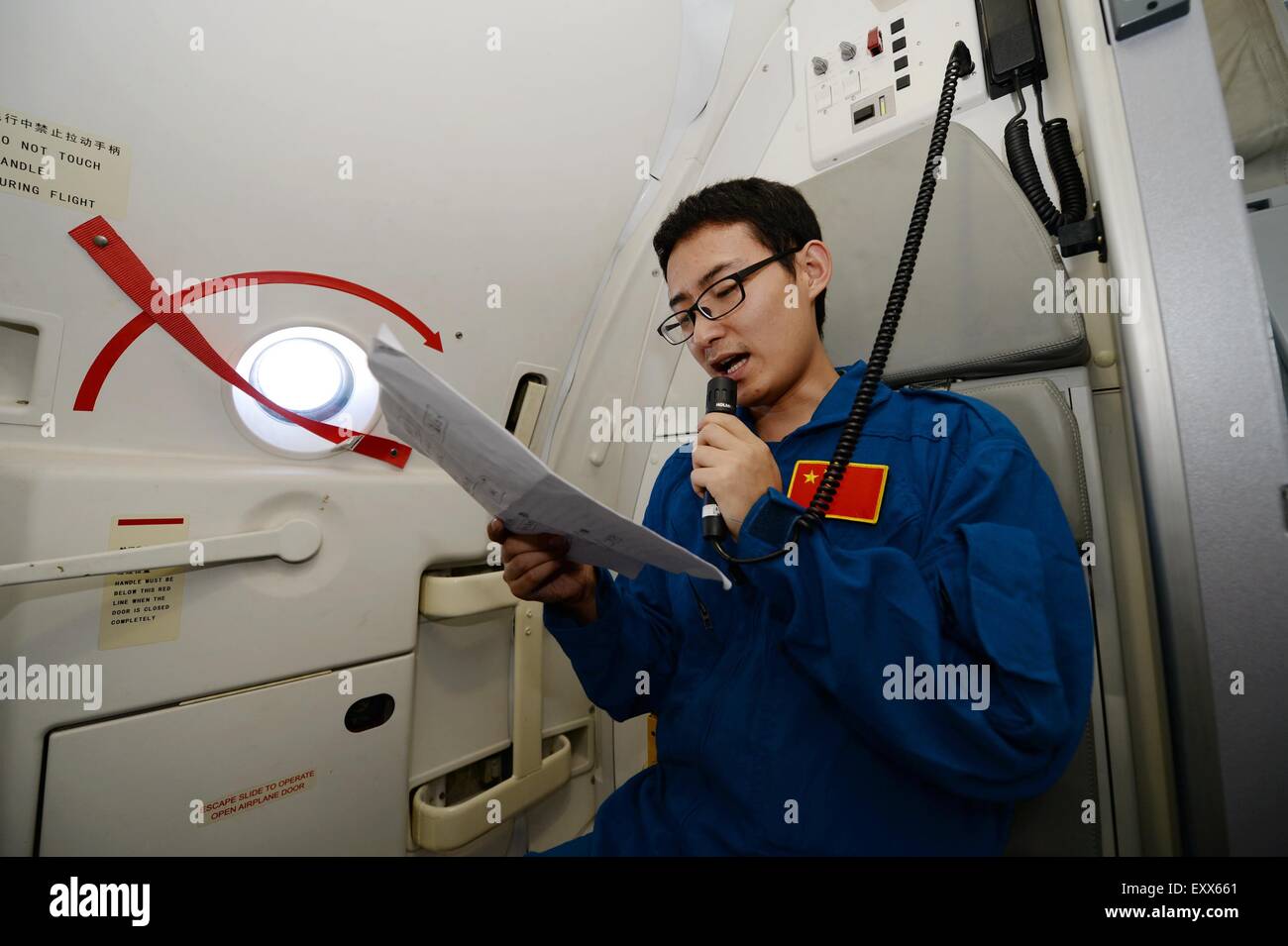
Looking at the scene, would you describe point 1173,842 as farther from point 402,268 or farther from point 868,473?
point 402,268

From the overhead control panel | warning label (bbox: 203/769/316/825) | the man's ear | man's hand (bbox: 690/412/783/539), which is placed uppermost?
the overhead control panel

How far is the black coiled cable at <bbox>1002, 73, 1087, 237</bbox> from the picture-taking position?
949 millimetres

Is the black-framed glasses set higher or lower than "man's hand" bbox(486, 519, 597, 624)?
higher

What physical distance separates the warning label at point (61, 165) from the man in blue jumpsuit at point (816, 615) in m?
0.81

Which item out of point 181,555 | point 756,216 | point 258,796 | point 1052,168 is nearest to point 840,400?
point 756,216

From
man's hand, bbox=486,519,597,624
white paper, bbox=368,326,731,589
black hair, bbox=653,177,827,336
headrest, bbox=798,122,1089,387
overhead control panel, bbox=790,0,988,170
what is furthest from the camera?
overhead control panel, bbox=790,0,988,170

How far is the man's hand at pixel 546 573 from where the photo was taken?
797 millimetres

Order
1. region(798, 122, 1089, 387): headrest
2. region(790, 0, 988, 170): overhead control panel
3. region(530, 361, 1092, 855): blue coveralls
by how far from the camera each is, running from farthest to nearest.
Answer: region(790, 0, 988, 170): overhead control panel, region(798, 122, 1089, 387): headrest, region(530, 361, 1092, 855): blue coveralls

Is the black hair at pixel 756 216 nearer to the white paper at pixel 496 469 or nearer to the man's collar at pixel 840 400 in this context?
the man's collar at pixel 840 400

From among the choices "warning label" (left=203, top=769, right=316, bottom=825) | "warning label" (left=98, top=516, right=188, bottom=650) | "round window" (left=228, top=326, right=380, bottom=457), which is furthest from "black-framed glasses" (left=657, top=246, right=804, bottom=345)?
"warning label" (left=203, top=769, right=316, bottom=825)

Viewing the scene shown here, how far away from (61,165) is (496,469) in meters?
0.87

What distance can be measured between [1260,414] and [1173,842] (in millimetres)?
711

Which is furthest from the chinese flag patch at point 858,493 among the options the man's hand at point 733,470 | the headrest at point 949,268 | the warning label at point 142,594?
the warning label at point 142,594

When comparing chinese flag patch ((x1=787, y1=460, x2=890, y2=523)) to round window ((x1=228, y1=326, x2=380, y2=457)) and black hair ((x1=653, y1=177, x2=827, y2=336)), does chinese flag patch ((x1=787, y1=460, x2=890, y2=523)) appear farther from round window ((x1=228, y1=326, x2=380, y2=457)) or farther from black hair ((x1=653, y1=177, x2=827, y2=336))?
round window ((x1=228, y1=326, x2=380, y2=457))
